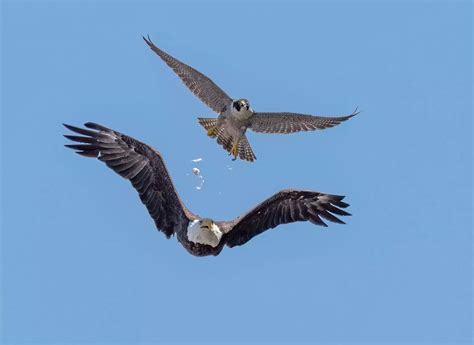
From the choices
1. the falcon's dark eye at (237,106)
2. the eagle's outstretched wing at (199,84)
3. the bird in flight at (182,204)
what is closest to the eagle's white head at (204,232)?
the bird in flight at (182,204)

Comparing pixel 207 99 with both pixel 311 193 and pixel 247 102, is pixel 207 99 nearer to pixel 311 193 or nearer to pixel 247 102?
pixel 247 102

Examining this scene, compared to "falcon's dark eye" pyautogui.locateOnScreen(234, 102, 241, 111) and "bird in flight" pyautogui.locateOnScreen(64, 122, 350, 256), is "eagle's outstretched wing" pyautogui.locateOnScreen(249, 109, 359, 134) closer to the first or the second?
"falcon's dark eye" pyautogui.locateOnScreen(234, 102, 241, 111)

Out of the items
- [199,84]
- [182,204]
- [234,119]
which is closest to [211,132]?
[234,119]

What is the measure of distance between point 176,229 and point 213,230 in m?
0.67

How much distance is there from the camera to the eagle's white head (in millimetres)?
16453

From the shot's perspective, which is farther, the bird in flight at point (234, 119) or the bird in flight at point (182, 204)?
the bird in flight at point (234, 119)

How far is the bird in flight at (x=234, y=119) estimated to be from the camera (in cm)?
1870

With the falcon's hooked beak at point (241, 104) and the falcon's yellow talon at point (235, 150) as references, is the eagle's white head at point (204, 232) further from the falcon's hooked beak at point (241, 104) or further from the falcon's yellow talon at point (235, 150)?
the falcon's hooked beak at point (241, 104)

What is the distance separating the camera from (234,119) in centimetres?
1873

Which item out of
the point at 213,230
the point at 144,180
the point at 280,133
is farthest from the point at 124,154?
the point at 280,133

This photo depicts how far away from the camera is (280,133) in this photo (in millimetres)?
19688

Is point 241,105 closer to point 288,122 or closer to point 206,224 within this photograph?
point 288,122

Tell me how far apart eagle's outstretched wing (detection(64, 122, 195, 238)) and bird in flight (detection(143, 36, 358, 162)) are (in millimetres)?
2195

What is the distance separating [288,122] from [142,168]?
4.13 metres
